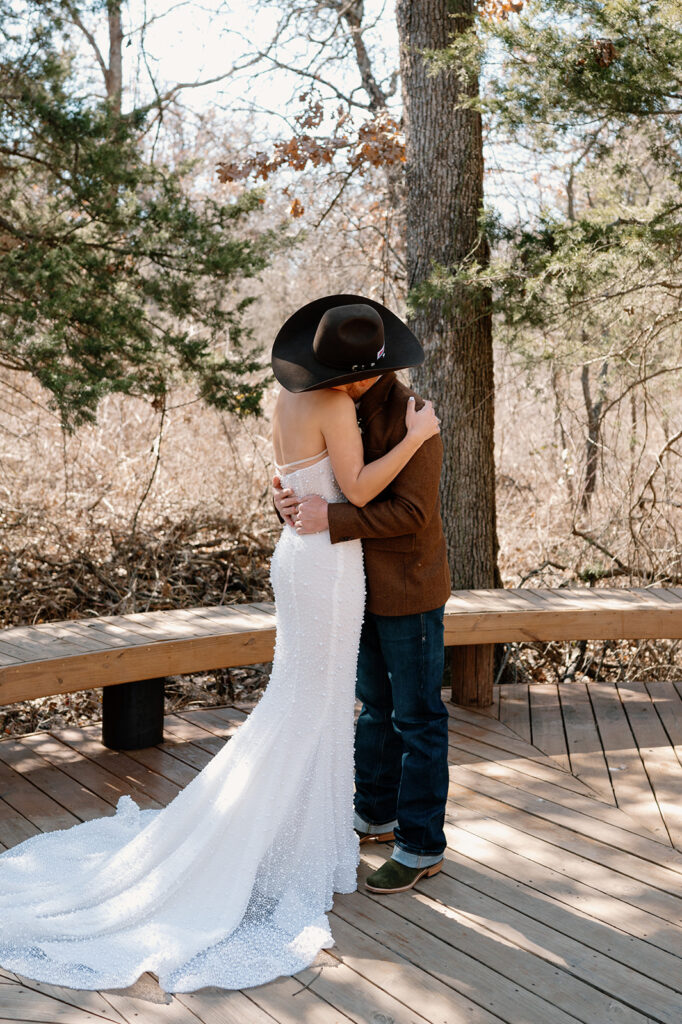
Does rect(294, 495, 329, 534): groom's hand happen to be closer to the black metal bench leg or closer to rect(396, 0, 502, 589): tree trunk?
the black metal bench leg

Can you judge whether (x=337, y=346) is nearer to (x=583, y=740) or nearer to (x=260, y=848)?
(x=260, y=848)

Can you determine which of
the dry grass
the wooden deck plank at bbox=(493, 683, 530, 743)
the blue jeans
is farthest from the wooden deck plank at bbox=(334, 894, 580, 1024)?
the dry grass

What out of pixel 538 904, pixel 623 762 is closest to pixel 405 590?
pixel 538 904

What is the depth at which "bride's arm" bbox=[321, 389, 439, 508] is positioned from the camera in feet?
9.12

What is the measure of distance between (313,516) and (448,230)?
280 cm

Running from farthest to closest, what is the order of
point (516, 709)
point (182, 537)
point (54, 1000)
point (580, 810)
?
point (182, 537)
point (516, 709)
point (580, 810)
point (54, 1000)

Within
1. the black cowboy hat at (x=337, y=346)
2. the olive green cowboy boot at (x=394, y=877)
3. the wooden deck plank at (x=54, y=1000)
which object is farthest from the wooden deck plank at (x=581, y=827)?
the black cowboy hat at (x=337, y=346)

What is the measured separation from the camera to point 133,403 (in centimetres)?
920

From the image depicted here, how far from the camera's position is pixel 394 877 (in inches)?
117

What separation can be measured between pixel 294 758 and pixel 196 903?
0.47m

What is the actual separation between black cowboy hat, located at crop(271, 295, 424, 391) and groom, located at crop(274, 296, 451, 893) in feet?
0.06

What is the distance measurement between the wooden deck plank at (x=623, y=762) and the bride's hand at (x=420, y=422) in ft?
5.46

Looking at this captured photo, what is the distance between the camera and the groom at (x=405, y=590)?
9.31 feet

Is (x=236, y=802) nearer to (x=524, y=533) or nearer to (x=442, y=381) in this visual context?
(x=442, y=381)
